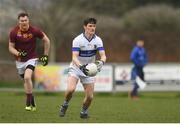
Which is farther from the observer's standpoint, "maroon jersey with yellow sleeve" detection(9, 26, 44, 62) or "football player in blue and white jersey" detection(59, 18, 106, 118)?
"maroon jersey with yellow sleeve" detection(9, 26, 44, 62)

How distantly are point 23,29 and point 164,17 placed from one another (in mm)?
33451

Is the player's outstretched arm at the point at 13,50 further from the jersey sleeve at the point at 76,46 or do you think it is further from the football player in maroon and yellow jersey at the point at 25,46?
the jersey sleeve at the point at 76,46

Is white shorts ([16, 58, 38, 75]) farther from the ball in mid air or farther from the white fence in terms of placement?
the white fence

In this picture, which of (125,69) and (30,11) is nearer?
(125,69)

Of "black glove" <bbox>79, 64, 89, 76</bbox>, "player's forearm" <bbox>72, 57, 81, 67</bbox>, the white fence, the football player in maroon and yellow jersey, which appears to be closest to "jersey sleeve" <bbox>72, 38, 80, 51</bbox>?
"player's forearm" <bbox>72, 57, 81, 67</bbox>

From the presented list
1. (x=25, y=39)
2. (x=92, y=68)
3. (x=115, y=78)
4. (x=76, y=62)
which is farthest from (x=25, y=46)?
(x=115, y=78)

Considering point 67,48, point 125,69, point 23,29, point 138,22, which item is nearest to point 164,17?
point 138,22

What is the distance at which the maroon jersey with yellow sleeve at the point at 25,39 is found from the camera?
15742 mm

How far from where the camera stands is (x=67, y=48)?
46062 mm

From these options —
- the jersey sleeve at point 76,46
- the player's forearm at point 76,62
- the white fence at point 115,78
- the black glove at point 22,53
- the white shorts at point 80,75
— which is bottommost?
the white fence at point 115,78

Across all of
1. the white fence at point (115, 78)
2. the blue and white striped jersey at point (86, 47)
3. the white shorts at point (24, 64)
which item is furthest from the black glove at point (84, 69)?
the white fence at point (115, 78)

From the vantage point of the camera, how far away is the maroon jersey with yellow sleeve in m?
15.7

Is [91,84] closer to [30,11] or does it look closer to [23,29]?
[23,29]

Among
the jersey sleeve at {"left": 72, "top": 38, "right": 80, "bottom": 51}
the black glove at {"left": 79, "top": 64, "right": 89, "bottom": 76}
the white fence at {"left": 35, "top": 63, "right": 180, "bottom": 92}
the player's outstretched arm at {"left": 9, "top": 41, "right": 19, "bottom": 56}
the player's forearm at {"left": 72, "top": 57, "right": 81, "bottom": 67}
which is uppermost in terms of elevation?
the jersey sleeve at {"left": 72, "top": 38, "right": 80, "bottom": 51}
